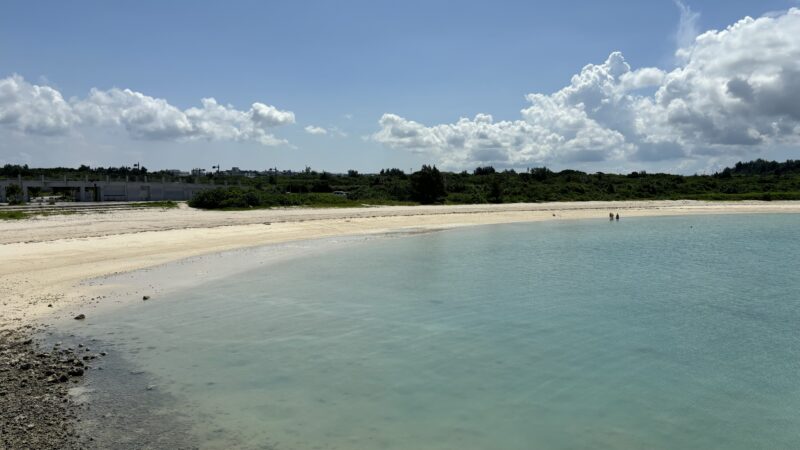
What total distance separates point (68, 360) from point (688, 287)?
1696 cm

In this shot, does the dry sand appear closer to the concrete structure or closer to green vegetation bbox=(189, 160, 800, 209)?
green vegetation bbox=(189, 160, 800, 209)

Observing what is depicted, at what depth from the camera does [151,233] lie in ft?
95.4

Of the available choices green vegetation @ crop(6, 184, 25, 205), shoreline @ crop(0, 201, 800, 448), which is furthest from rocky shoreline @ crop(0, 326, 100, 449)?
green vegetation @ crop(6, 184, 25, 205)

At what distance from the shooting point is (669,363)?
1028 cm

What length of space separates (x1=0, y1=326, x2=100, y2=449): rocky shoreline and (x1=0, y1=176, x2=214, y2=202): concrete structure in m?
52.2

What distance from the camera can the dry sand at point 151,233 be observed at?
15.7m

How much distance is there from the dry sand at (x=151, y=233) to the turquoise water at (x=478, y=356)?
337cm

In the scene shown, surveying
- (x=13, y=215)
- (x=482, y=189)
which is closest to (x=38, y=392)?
(x=13, y=215)

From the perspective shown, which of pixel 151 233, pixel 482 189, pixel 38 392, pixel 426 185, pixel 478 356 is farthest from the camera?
pixel 482 189

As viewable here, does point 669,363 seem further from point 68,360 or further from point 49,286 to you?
point 49,286

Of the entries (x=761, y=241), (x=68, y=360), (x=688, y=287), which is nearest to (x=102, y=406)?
(x=68, y=360)

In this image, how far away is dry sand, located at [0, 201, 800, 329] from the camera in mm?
15664

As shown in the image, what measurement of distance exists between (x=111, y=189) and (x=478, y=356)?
58.4 m

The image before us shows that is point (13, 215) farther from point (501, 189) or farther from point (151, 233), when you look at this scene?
point (501, 189)
